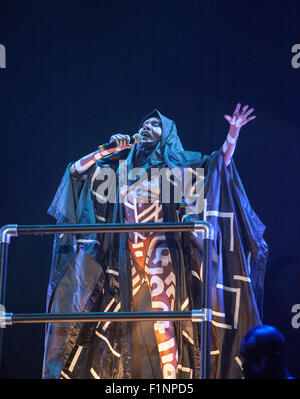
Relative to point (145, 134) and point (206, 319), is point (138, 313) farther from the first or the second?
point (145, 134)

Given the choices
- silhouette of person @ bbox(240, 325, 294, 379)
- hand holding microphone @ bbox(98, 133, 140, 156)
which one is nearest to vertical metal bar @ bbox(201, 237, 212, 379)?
silhouette of person @ bbox(240, 325, 294, 379)

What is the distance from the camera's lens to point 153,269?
3039mm

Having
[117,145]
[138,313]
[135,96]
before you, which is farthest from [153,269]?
[138,313]

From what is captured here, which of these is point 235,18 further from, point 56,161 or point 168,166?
point 56,161

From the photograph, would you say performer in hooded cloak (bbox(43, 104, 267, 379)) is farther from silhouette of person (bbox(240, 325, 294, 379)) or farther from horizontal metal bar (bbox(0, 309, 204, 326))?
silhouette of person (bbox(240, 325, 294, 379))

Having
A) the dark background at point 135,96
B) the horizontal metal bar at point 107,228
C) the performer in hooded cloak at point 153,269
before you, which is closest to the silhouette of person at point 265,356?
the horizontal metal bar at point 107,228

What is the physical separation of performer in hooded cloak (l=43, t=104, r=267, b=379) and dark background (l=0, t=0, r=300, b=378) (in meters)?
0.33

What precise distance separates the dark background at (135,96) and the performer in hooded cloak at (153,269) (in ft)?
1.08

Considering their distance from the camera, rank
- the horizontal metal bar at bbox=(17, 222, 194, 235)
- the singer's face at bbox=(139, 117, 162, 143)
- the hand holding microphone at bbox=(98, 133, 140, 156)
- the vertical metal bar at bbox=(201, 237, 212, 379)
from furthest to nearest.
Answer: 1. the singer's face at bbox=(139, 117, 162, 143)
2. the hand holding microphone at bbox=(98, 133, 140, 156)
3. the horizontal metal bar at bbox=(17, 222, 194, 235)
4. the vertical metal bar at bbox=(201, 237, 212, 379)

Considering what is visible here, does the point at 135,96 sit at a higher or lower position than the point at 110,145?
higher

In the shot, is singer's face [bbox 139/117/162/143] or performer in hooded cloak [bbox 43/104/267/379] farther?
singer's face [bbox 139/117/162/143]

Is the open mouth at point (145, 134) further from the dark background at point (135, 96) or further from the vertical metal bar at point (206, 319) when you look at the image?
the vertical metal bar at point (206, 319)

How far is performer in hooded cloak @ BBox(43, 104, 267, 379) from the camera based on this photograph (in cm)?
293

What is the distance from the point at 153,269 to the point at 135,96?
50.5 inches
